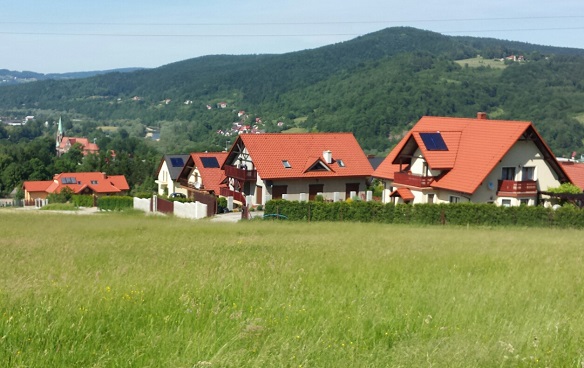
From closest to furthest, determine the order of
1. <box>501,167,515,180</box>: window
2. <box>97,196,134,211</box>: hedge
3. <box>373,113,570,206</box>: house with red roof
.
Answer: <box>373,113,570,206</box>: house with red roof → <box>501,167,515,180</box>: window → <box>97,196,134,211</box>: hedge

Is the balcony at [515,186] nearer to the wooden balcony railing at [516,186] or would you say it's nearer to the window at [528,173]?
the wooden balcony railing at [516,186]

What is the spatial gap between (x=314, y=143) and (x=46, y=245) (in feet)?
123

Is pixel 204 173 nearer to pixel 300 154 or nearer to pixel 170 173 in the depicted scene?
pixel 170 173

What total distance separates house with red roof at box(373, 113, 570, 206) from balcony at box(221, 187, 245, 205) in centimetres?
1206

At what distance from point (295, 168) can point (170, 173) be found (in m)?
25.7

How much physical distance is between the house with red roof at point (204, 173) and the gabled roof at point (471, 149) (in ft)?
65.8

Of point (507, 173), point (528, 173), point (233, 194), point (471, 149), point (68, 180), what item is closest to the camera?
point (507, 173)

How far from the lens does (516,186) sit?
132 feet

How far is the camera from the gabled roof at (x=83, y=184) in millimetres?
89500

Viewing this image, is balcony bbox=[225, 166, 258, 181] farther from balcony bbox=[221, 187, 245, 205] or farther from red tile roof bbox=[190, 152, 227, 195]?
red tile roof bbox=[190, 152, 227, 195]

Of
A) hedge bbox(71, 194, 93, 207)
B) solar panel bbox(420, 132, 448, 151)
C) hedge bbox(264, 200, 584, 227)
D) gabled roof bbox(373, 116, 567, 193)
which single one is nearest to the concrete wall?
hedge bbox(264, 200, 584, 227)

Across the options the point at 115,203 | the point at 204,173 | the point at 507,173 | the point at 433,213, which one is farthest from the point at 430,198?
the point at 115,203

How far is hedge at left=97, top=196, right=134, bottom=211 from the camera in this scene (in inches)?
2286

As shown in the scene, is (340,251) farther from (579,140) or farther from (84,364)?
(579,140)
